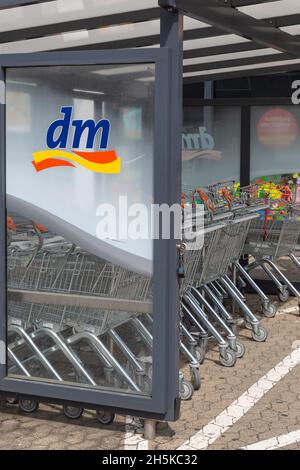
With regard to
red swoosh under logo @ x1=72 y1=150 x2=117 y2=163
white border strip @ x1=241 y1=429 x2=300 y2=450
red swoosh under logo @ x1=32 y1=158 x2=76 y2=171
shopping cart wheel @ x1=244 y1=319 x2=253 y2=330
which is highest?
red swoosh under logo @ x1=72 y1=150 x2=117 y2=163

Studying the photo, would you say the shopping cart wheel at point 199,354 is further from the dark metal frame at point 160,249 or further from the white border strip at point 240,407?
the dark metal frame at point 160,249

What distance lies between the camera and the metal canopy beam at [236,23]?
4.36m

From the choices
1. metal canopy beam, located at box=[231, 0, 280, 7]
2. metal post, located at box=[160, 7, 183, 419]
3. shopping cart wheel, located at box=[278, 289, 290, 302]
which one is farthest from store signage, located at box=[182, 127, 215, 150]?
metal post, located at box=[160, 7, 183, 419]

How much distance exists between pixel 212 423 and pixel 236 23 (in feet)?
8.95

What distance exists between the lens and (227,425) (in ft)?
15.5

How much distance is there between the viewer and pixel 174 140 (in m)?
4.26

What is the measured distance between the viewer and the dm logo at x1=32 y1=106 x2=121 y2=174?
444cm

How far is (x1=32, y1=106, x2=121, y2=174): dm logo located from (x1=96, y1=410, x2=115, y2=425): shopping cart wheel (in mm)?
1519

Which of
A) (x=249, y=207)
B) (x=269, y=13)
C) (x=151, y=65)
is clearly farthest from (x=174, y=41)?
(x=249, y=207)

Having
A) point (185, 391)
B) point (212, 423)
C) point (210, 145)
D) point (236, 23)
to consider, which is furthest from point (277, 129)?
point (212, 423)

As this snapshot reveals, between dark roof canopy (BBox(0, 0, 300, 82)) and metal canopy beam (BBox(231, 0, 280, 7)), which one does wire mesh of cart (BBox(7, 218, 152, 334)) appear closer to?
dark roof canopy (BBox(0, 0, 300, 82))

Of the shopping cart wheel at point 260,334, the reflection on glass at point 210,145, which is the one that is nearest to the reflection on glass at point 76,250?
the shopping cart wheel at point 260,334

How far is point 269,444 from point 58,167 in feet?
6.90
